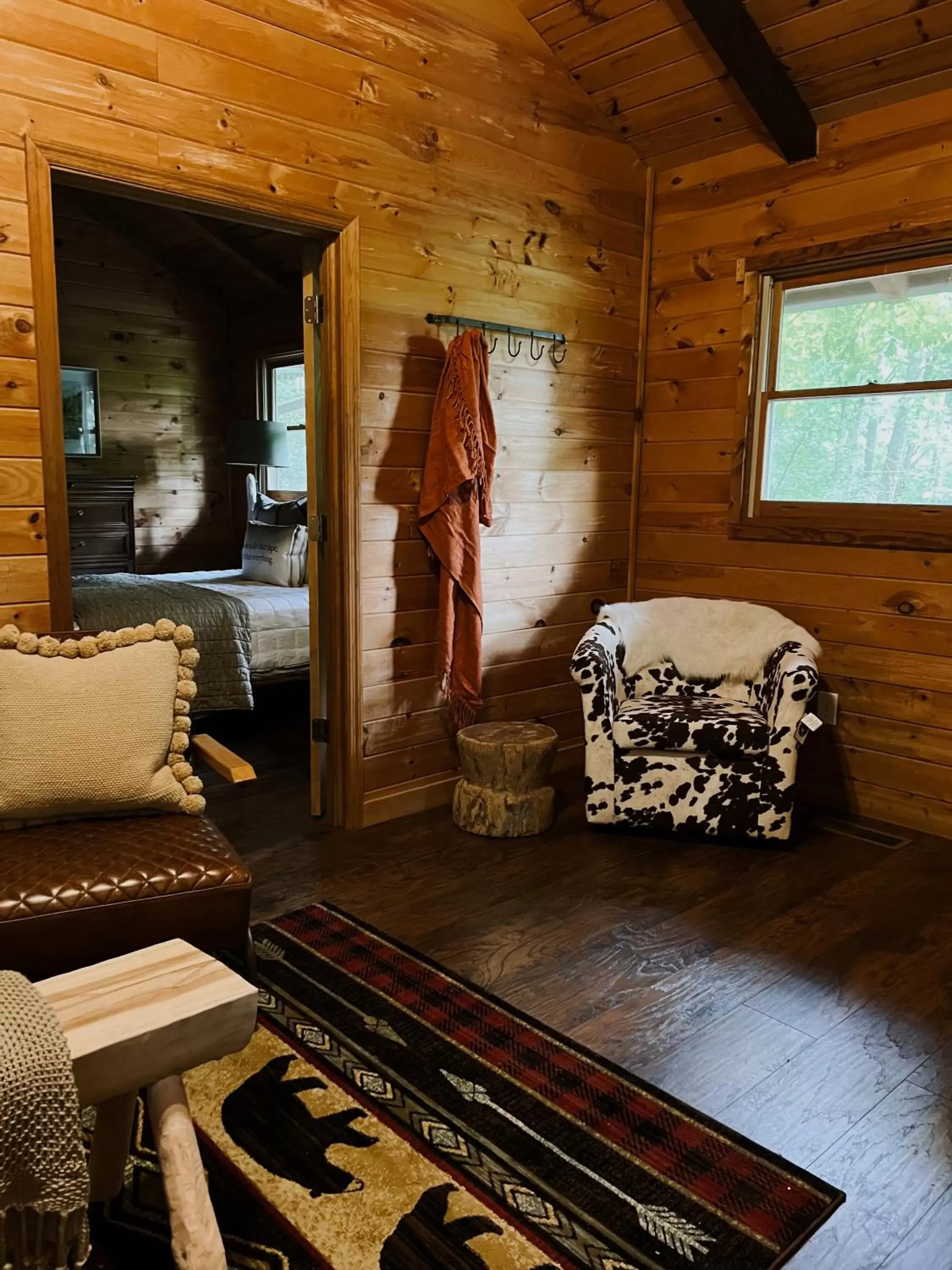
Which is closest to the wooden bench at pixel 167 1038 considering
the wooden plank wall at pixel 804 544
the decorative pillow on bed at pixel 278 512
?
the wooden plank wall at pixel 804 544

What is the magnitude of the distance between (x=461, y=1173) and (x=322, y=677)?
1957mm

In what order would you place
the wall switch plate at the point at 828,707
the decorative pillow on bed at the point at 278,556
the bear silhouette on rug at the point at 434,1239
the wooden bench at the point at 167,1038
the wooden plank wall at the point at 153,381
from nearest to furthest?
the wooden bench at the point at 167,1038
the bear silhouette on rug at the point at 434,1239
the wall switch plate at the point at 828,707
the decorative pillow on bed at the point at 278,556
the wooden plank wall at the point at 153,381

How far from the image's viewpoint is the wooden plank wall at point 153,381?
20.7 feet

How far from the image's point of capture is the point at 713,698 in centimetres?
365

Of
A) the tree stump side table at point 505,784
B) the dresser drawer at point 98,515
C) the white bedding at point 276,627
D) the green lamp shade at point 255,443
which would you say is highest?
the green lamp shade at point 255,443

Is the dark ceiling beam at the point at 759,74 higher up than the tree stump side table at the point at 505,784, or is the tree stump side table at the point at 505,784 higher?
the dark ceiling beam at the point at 759,74

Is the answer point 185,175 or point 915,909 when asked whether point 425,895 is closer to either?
point 915,909

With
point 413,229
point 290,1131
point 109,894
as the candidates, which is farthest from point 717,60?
point 290,1131

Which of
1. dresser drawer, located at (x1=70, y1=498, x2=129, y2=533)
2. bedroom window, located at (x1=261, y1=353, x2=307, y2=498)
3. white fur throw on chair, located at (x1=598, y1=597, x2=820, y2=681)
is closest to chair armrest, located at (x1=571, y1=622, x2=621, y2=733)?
white fur throw on chair, located at (x1=598, y1=597, x2=820, y2=681)

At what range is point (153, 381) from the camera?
22.1ft

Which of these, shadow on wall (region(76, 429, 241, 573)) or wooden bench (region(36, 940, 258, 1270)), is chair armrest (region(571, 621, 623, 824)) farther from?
shadow on wall (region(76, 429, 241, 573))

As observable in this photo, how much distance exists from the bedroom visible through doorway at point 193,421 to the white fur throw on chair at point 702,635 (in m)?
1.65

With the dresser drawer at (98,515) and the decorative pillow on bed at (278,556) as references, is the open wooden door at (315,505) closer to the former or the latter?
the decorative pillow on bed at (278,556)

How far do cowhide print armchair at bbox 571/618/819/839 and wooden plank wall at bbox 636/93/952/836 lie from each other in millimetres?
450
